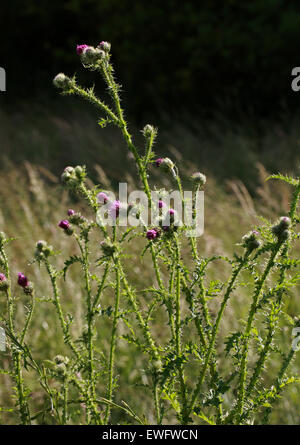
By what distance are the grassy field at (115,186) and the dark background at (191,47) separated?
18.6 inches

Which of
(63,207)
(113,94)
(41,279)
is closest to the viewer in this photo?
(113,94)

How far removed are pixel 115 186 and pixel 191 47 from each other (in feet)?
8.18

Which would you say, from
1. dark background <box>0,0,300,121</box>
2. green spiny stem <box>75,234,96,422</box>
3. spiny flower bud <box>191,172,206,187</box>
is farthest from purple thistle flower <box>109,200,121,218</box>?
dark background <box>0,0,300,121</box>

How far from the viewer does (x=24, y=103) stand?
8.22 metres

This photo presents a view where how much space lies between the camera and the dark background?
6.42 metres

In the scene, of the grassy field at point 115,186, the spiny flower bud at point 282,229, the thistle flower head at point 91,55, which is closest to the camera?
the spiny flower bud at point 282,229

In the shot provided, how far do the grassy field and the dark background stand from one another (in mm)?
473

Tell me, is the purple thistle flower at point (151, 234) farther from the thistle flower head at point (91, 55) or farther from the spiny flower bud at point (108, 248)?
the thistle flower head at point (91, 55)

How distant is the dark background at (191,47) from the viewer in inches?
253

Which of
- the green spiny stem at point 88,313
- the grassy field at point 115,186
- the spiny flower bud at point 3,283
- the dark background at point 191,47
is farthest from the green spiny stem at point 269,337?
the dark background at point 191,47

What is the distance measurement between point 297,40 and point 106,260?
607 centimetres

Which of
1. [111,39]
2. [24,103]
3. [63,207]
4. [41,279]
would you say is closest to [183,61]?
[111,39]
